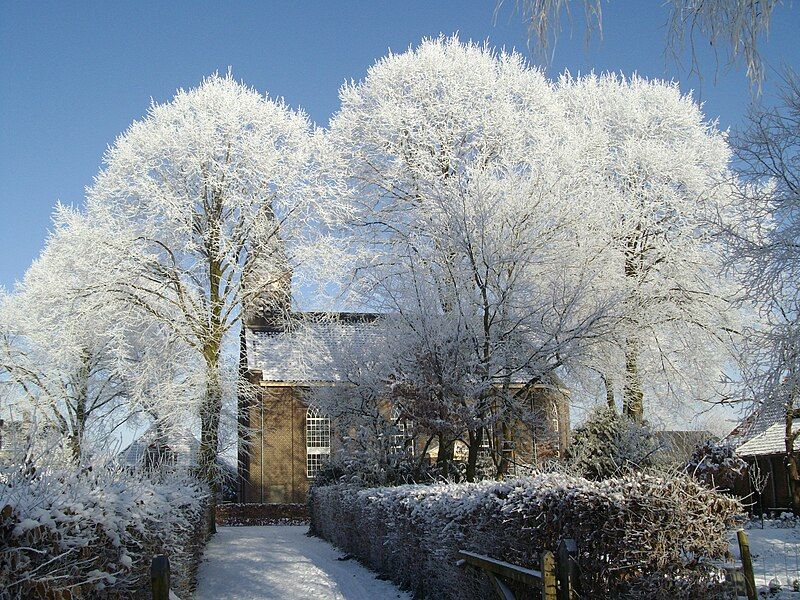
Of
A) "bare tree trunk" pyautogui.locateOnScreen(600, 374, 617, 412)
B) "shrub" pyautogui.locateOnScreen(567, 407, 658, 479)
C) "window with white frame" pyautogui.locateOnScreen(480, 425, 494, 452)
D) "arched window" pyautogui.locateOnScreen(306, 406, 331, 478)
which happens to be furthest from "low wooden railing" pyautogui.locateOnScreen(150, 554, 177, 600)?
"arched window" pyautogui.locateOnScreen(306, 406, 331, 478)

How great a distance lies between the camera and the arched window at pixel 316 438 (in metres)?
34.5

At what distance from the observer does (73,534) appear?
489 cm

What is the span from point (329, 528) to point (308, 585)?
8195 mm

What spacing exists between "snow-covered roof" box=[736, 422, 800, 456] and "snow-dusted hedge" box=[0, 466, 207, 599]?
25313mm

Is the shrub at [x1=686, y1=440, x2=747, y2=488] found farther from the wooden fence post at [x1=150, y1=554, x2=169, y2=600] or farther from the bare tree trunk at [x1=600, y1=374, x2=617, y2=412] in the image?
the wooden fence post at [x1=150, y1=554, x2=169, y2=600]

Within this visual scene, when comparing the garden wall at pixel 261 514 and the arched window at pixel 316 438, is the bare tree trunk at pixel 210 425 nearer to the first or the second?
the garden wall at pixel 261 514

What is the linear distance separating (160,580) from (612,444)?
10.5m

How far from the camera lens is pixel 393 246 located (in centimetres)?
2297

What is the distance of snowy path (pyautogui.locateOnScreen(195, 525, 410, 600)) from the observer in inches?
497

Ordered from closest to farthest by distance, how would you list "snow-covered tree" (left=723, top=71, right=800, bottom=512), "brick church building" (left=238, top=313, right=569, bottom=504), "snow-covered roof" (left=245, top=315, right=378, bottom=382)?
"snow-covered tree" (left=723, top=71, right=800, bottom=512), "snow-covered roof" (left=245, top=315, right=378, bottom=382), "brick church building" (left=238, top=313, right=569, bottom=504)

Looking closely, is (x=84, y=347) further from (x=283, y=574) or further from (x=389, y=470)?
(x=283, y=574)

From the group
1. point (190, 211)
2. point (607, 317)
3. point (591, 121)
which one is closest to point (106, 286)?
point (190, 211)

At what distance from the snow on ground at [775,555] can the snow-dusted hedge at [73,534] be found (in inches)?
290

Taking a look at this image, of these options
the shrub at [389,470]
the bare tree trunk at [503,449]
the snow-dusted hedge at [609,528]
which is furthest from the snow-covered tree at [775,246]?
the shrub at [389,470]
